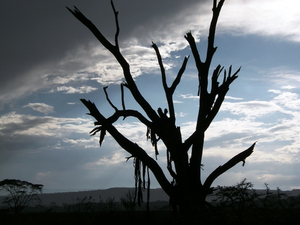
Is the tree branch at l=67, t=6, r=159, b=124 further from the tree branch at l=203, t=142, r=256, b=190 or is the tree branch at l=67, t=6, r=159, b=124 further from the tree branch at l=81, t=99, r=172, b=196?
the tree branch at l=203, t=142, r=256, b=190

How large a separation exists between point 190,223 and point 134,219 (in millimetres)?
5980

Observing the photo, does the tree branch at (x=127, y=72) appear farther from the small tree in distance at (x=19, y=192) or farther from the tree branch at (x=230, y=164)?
the small tree in distance at (x=19, y=192)

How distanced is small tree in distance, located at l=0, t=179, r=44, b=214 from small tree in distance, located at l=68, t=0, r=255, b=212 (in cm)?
2534

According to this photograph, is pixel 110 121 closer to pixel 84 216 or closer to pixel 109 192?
pixel 84 216

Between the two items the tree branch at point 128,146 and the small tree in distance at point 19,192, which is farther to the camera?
the small tree in distance at point 19,192

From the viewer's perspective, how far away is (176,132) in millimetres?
9859

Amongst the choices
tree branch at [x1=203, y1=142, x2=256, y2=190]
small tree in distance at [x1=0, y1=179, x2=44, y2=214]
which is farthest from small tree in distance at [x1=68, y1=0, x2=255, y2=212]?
small tree in distance at [x1=0, y1=179, x2=44, y2=214]

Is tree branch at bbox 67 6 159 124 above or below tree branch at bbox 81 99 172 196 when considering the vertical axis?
above

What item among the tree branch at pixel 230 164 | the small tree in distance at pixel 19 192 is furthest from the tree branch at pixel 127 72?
the small tree in distance at pixel 19 192

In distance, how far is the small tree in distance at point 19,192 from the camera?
105 feet

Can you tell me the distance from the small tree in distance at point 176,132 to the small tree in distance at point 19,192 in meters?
25.3

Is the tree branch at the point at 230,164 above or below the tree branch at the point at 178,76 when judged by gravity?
below

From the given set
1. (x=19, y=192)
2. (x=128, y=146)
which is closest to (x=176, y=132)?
(x=128, y=146)

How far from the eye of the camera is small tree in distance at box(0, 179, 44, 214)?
32125 mm
